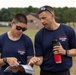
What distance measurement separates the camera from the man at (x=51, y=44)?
17.3 feet

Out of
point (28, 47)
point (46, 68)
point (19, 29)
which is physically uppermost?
point (19, 29)

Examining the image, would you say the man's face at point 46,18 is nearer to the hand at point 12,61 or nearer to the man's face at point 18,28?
the man's face at point 18,28

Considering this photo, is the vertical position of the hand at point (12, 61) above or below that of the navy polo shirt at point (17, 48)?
below

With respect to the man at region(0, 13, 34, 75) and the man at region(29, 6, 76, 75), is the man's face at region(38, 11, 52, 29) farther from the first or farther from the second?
the man at region(0, 13, 34, 75)

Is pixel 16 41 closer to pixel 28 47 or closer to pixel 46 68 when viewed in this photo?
pixel 28 47

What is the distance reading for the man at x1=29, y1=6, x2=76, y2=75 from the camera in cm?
527

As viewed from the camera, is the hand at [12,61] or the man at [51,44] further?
the man at [51,44]

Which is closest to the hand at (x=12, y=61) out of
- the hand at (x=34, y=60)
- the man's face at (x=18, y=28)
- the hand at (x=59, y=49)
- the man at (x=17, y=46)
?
the man at (x=17, y=46)

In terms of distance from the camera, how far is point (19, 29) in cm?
527

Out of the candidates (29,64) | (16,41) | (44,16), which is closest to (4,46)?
(16,41)

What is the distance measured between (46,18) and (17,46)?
0.71 meters

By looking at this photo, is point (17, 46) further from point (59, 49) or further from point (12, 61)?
point (59, 49)

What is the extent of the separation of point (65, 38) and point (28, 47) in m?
0.67

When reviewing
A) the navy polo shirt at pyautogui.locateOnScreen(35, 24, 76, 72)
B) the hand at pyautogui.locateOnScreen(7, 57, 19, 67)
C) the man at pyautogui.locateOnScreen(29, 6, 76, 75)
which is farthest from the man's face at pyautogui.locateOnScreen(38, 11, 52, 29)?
the hand at pyautogui.locateOnScreen(7, 57, 19, 67)
